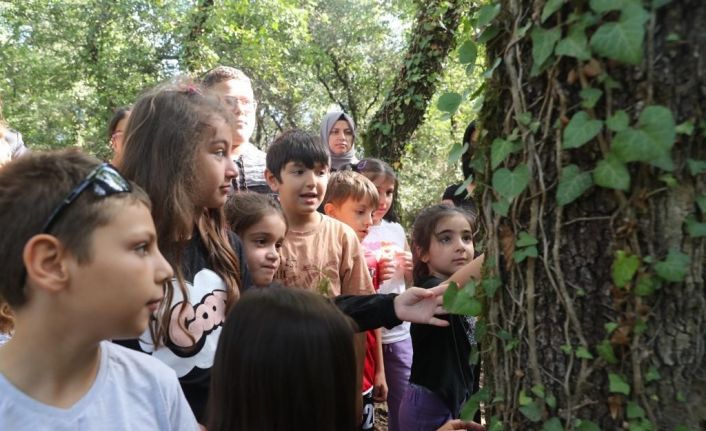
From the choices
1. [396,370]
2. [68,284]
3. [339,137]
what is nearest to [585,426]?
[68,284]

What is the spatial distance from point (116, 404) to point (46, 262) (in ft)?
1.31

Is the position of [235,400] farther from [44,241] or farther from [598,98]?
[598,98]

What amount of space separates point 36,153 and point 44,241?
285mm

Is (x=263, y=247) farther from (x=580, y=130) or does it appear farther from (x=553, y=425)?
(x=580, y=130)

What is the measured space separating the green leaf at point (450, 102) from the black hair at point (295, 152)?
1.65 metres

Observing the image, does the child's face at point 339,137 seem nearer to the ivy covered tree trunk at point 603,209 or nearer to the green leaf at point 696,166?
the ivy covered tree trunk at point 603,209

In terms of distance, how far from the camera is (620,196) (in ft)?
4.58

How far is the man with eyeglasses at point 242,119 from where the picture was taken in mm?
3857

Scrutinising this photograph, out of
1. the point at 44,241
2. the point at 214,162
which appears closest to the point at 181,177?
the point at 214,162

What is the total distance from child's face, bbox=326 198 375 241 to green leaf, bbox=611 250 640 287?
254cm

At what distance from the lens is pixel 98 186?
143cm

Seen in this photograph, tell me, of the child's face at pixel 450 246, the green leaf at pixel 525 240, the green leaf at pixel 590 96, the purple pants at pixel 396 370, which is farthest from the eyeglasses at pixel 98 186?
the purple pants at pixel 396 370

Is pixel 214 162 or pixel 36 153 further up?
pixel 214 162

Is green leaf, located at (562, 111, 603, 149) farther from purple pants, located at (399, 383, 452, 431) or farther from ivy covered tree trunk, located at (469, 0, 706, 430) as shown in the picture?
purple pants, located at (399, 383, 452, 431)
